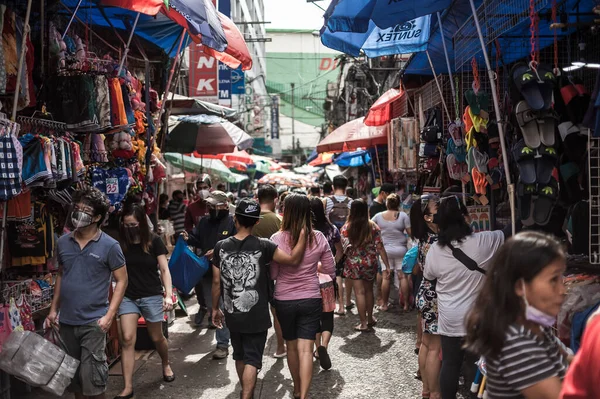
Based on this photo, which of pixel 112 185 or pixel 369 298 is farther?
pixel 369 298

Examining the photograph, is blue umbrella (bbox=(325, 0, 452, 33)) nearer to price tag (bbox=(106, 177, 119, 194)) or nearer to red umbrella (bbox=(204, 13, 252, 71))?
red umbrella (bbox=(204, 13, 252, 71))

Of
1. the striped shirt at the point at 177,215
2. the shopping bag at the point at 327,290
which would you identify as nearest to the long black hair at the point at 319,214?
the shopping bag at the point at 327,290

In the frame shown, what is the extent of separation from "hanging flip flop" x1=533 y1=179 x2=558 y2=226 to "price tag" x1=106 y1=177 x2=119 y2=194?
4871 mm

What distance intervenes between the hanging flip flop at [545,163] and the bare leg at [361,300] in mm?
4342

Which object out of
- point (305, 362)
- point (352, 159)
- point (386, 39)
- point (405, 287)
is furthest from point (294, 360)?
point (352, 159)

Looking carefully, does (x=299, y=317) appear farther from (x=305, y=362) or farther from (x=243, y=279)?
(x=243, y=279)

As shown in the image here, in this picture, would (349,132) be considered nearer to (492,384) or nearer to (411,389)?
(411,389)

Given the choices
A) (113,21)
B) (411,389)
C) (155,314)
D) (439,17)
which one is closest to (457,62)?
(439,17)

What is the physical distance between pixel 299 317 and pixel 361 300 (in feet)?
11.1

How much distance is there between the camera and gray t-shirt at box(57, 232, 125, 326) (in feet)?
16.9

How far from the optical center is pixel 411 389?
666 centimetres

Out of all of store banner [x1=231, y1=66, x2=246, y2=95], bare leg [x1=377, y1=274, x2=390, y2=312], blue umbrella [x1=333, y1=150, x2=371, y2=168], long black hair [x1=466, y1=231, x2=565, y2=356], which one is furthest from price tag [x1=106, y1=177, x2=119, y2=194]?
store banner [x1=231, y1=66, x2=246, y2=95]

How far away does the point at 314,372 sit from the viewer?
7.29 meters

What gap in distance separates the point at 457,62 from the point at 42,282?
189 inches
